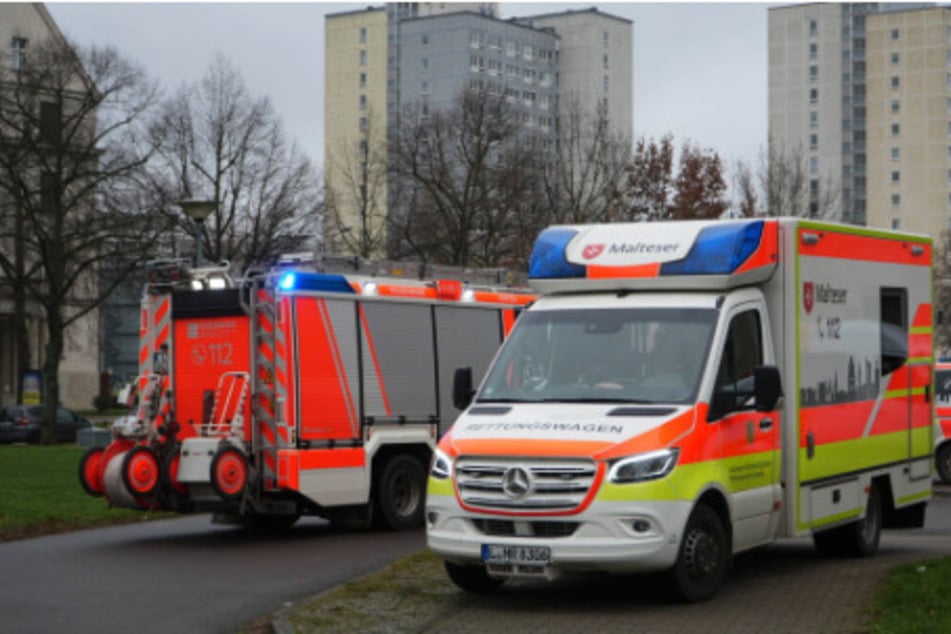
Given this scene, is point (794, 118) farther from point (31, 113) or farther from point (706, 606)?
point (706, 606)

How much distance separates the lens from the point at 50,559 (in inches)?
604

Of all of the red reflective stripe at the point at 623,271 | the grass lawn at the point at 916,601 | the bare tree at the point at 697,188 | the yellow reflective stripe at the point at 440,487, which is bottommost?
the grass lawn at the point at 916,601

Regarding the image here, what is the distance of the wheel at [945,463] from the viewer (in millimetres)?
25578

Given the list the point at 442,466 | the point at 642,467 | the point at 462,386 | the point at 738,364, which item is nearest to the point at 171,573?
the point at 462,386

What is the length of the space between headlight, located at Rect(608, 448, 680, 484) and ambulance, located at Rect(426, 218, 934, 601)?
0.01 m

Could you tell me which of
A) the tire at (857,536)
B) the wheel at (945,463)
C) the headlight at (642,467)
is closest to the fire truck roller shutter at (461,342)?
the tire at (857,536)

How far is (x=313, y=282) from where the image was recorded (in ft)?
56.1

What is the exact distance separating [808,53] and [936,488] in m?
132

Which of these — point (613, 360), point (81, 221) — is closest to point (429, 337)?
point (613, 360)

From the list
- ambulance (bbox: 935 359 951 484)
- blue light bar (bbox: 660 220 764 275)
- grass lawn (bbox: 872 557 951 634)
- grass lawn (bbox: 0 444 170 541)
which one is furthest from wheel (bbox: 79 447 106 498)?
ambulance (bbox: 935 359 951 484)

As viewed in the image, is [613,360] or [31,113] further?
[31,113]

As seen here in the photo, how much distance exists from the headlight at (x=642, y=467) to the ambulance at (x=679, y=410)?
0.04ft

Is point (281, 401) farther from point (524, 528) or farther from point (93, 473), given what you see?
point (524, 528)

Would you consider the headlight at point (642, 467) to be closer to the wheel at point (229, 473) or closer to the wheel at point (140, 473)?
the wheel at point (229, 473)
